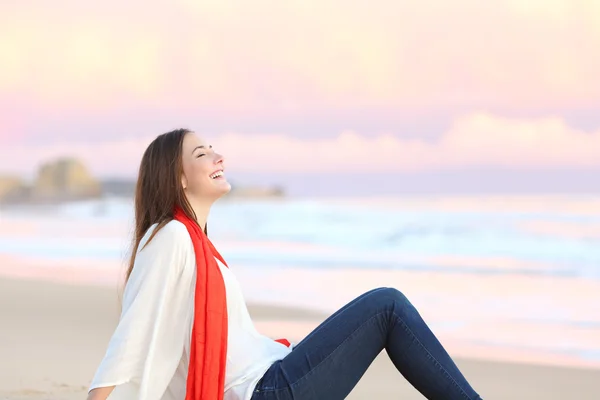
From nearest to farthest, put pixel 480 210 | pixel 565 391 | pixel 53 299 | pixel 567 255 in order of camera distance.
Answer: pixel 565 391
pixel 53 299
pixel 567 255
pixel 480 210

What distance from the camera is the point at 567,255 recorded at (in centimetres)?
1331

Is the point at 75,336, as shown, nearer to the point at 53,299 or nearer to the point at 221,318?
the point at 53,299

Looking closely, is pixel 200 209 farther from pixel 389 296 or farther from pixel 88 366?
pixel 88 366

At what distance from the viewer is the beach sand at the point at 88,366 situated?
194 inches

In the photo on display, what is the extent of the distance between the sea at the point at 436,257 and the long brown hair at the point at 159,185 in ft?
1.05

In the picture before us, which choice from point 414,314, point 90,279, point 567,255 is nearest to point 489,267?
point 567,255

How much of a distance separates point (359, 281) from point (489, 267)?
2.64 metres

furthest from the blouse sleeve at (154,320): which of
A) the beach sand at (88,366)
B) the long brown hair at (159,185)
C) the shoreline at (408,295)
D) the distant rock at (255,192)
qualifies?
the distant rock at (255,192)

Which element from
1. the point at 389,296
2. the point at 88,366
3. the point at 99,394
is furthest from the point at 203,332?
the point at 88,366

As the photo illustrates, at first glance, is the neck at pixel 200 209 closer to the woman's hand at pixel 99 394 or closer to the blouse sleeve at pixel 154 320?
the blouse sleeve at pixel 154 320

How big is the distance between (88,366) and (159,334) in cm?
281

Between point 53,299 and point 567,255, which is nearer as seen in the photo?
point 53,299

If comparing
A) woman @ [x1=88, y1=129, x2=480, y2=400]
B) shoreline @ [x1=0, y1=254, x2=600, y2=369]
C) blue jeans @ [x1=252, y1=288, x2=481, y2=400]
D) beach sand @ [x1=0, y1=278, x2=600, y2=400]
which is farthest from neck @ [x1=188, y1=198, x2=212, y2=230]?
beach sand @ [x1=0, y1=278, x2=600, y2=400]

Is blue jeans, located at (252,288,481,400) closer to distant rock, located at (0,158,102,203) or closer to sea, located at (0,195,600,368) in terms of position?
sea, located at (0,195,600,368)
